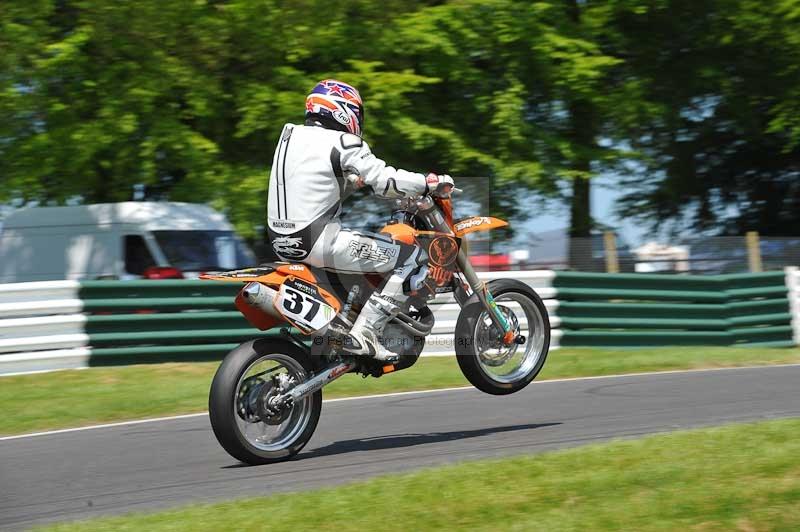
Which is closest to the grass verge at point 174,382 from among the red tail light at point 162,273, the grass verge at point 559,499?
the grass verge at point 559,499

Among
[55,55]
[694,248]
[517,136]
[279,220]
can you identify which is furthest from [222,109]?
[279,220]

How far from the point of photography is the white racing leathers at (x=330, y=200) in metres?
6.62

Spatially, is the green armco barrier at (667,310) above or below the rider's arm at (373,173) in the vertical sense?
below

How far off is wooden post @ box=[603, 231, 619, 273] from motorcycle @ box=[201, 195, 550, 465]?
8.94 metres

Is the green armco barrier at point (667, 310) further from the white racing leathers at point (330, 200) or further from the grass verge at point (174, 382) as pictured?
the white racing leathers at point (330, 200)

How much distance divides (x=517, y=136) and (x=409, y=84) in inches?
78.3

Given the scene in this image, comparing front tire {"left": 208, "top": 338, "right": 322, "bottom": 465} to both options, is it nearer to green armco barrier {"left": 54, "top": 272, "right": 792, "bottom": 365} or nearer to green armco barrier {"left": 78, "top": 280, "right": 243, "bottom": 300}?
green armco barrier {"left": 54, "top": 272, "right": 792, "bottom": 365}

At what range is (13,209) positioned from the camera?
16.6 metres

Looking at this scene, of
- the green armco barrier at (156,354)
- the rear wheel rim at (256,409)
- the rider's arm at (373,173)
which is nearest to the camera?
the rear wheel rim at (256,409)

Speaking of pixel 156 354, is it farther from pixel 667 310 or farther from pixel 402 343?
pixel 667 310

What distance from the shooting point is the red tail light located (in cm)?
1652

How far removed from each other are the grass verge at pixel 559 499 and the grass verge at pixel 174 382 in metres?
4.11

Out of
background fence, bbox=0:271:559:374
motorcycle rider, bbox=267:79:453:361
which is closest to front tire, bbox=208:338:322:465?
Result: motorcycle rider, bbox=267:79:453:361

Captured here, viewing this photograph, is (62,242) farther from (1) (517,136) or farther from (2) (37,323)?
(1) (517,136)
